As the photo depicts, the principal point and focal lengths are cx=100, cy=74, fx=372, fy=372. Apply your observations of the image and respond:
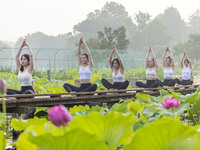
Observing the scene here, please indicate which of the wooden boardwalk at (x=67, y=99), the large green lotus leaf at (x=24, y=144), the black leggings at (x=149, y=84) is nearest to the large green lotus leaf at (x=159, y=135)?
the large green lotus leaf at (x=24, y=144)

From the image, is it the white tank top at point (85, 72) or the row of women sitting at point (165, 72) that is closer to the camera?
the white tank top at point (85, 72)

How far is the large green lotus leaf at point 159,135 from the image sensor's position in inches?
27.1

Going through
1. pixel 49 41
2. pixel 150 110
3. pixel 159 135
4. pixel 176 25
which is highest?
pixel 176 25

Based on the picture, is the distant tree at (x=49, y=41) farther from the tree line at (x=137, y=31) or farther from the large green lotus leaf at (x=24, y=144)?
the large green lotus leaf at (x=24, y=144)

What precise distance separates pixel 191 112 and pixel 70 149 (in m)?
1.73

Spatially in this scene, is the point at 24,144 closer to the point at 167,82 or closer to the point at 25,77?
the point at 25,77

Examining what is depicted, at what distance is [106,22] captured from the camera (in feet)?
187

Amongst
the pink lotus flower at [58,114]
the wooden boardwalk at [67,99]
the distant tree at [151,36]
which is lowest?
the wooden boardwalk at [67,99]

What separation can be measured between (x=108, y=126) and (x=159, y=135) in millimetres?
141

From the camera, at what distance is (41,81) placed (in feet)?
35.3

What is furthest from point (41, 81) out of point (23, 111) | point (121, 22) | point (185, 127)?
point (121, 22)

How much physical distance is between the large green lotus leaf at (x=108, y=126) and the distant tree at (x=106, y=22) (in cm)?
5381

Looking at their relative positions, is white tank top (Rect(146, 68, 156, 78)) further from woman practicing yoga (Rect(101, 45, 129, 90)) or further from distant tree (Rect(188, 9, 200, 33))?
distant tree (Rect(188, 9, 200, 33))

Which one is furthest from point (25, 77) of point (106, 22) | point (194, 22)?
point (194, 22)
